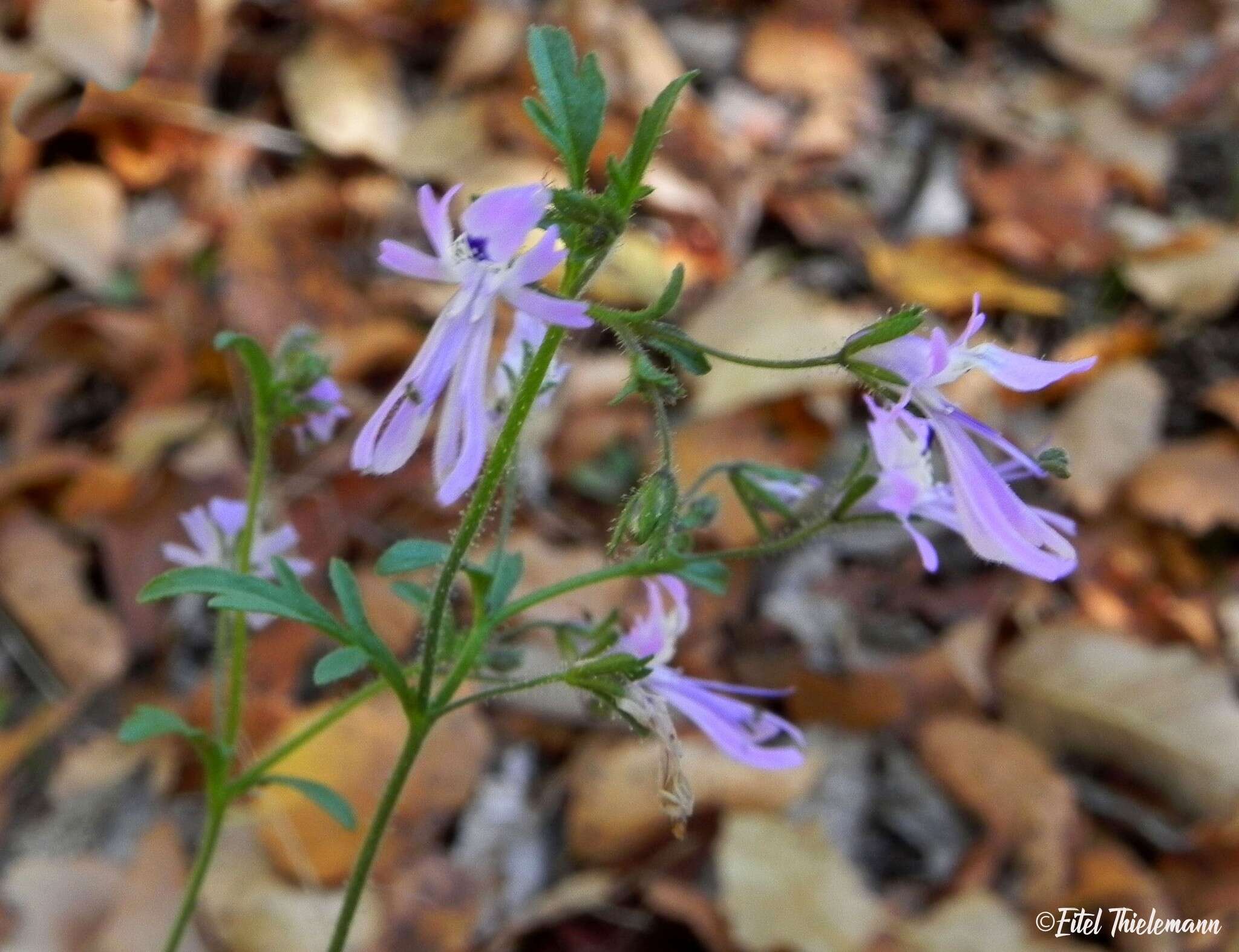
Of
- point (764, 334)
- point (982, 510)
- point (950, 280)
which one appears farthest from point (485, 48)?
point (982, 510)

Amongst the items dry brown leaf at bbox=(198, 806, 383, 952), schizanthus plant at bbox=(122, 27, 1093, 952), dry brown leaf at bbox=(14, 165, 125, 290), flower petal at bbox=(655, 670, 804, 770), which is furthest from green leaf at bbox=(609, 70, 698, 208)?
dry brown leaf at bbox=(14, 165, 125, 290)

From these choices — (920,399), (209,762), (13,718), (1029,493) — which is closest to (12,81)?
(13,718)

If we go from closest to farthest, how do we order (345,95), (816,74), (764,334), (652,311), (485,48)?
(652,311)
(764,334)
(345,95)
(485,48)
(816,74)

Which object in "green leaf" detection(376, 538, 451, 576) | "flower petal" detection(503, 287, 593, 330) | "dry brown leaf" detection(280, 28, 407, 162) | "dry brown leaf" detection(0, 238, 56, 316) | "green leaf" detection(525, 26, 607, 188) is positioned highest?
"green leaf" detection(525, 26, 607, 188)

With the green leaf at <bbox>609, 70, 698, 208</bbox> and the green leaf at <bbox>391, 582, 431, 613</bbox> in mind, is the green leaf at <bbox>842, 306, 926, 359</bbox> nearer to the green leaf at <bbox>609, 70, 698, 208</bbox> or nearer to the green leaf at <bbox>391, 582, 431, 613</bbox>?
the green leaf at <bbox>609, 70, 698, 208</bbox>

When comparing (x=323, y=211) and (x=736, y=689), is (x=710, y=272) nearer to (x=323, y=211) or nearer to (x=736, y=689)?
(x=323, y=211)

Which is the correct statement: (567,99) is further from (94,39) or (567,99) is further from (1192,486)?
(94,39)
